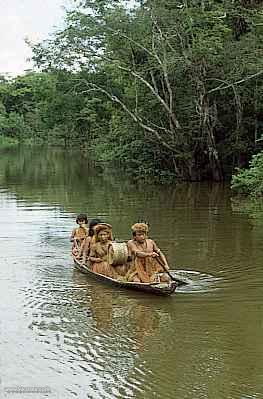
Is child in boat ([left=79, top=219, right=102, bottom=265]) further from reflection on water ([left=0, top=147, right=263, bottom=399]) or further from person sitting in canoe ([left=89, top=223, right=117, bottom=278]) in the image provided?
reflection on water ([left=0, top=147, right=263, bottom=399])

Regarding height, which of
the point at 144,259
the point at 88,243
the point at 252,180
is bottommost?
the point at 144,259

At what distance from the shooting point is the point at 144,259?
447 inches

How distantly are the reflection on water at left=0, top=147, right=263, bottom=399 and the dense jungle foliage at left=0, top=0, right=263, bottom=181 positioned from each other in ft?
27.8

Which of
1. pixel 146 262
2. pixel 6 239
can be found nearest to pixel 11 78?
pixel 6 239

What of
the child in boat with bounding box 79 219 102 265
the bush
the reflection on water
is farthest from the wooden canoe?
the bush

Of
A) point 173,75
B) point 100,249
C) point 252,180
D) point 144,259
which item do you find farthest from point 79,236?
point 173,75

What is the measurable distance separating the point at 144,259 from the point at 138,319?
141 cm

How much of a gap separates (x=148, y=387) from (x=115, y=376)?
453 millimetres

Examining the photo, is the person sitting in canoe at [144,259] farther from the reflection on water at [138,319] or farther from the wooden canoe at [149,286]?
the reflection on water at [138,319]

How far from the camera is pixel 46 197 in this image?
26547mm

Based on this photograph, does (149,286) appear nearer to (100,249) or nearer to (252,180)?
(100,249)

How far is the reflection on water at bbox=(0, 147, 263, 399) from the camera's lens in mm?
7648

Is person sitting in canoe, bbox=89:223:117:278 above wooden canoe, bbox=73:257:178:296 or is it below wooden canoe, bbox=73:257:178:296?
above

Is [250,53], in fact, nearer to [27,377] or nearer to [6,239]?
[6,239]
